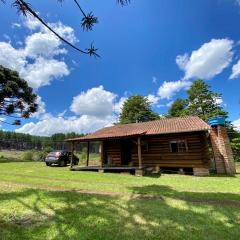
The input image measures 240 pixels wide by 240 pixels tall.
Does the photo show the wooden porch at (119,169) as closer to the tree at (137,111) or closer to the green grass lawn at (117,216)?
the green grass lawn at (117,216)

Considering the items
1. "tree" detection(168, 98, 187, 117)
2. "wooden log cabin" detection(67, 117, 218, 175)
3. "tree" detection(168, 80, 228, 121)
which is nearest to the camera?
"wooden log cabin" detection(67, 117, 218, 175)

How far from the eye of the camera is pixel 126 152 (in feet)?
80.3

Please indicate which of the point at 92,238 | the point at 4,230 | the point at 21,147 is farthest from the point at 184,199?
the point at 21,147

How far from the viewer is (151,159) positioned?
71.4 ft

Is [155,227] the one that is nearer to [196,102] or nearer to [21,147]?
[196,102]

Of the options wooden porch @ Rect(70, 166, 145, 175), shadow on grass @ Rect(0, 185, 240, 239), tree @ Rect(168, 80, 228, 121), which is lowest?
shadow on grass @ Rect(0, 185, 240, 239)

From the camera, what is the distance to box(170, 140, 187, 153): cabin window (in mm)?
20328

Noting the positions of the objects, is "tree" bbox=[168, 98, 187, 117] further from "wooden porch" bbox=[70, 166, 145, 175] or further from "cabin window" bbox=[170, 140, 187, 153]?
"wooden porch" bbox=[70, 166, 145, 175]

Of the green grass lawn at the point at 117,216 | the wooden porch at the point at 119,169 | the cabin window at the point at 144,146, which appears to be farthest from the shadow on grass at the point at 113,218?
the cabin window at the point at 144,146

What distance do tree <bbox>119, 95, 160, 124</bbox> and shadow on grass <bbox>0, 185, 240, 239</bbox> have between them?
149 ft

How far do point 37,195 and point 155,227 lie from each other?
17.8ft

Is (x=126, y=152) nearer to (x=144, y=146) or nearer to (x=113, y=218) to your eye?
(x=144, y=146)

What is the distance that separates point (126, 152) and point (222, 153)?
8800mm

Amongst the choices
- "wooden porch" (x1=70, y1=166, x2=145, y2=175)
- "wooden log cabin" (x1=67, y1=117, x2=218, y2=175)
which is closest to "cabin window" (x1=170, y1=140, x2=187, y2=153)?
"wooden log cabin" (x1=67, y1=117, x2=218, y2=175)
